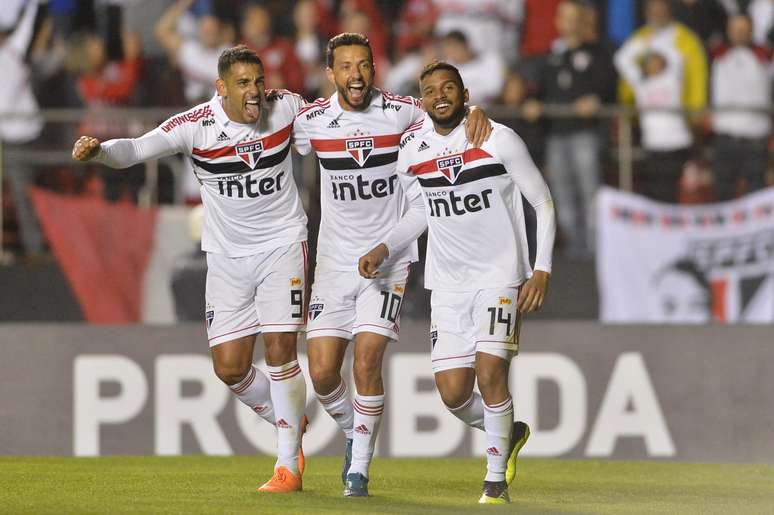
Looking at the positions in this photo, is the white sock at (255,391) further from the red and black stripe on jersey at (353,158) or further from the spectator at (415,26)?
the spectator at (415,26)

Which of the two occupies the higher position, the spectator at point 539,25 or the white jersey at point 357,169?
the spectator at point 539,25

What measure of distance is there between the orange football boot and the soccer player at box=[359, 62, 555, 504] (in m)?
0.98

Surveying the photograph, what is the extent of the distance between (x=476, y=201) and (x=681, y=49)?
21.7 feet

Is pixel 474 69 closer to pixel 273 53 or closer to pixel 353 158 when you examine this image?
pixel 273 53

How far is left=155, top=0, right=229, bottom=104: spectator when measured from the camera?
592 inches

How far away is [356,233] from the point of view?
29.8 ft

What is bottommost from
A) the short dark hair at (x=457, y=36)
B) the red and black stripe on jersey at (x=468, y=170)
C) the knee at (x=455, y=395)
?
the knee at (x=455, y=395)

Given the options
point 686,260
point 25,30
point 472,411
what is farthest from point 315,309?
point 25,30

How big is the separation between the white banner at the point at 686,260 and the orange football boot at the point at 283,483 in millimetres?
5210

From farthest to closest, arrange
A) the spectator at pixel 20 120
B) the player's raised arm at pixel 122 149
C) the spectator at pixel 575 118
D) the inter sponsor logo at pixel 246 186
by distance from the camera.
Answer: the spectator at pixel 20 120
the spectator at pixel 575 118
the inter sponsor logo at pixel 246 186
the player's raised arm at pixel 122 149

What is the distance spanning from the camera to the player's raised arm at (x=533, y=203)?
8.28 metres

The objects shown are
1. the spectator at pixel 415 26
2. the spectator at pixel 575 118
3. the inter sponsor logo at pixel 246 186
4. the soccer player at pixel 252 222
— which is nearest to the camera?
the soccer player at pixel 252 222

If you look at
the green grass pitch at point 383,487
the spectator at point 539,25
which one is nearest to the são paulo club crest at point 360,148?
the green grass pitch at point 383,487

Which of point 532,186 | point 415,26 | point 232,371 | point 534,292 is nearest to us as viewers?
point 534,292
